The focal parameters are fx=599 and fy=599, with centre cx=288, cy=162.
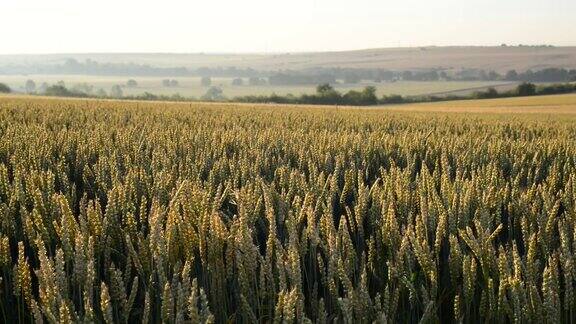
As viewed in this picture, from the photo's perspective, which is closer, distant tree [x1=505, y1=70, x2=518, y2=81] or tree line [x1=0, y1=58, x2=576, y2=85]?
tree line [x1=0, y1=58, x2=576, y2=85]

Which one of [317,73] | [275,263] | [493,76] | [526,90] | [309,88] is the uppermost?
[317,73]

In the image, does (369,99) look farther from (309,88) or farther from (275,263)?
(275,263)

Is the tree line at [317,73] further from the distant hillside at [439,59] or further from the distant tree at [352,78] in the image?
the distant hillside at [439,59]

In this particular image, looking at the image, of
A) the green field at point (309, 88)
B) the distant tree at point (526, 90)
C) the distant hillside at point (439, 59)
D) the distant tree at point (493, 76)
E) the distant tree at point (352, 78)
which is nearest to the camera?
the distant tree at point (526, 90)

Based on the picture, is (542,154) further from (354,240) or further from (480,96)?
(480,96)

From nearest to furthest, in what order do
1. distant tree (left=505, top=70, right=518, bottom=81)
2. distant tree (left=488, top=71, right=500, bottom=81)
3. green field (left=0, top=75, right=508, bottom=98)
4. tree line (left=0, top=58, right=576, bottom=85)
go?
1. green field (left=0, top=75, right=508, bottom=98)
2. tree line (left=0, top=58, right=576, bottom=85)
3. distant tree (left=505, top=70, right=518, bottom=81)
4. distant tree (left=488, top=71, right=500, bottom=81)

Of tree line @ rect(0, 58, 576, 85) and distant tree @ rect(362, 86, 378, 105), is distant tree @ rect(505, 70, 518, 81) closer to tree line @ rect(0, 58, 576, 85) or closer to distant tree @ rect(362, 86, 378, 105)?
tree line @ rect(0, 58, 576, 85)

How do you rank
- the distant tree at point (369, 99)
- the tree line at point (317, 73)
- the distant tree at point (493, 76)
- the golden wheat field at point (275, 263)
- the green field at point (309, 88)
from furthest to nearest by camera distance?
the distant tree at point (493, 76) → the tree line at point (317, 73) → the green field at point (309, 88) → the distant tree at point (369, 99) → the golden wheat field at point (275, 263)

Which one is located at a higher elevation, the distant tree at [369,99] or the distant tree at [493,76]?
the distant tree at [493,76]

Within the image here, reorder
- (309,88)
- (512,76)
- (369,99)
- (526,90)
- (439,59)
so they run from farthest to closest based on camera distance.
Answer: (439,59) < (309,88) < (512,76) < (526,90) < (369,99)

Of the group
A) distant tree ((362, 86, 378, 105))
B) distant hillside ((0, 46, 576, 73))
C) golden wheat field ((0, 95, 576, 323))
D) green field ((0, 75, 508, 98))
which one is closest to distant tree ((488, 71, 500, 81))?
distant hillside ((0, 46, 576, 73))

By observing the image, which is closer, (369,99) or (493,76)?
(369,99)

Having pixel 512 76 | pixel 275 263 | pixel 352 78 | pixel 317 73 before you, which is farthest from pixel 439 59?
pixel 275 263

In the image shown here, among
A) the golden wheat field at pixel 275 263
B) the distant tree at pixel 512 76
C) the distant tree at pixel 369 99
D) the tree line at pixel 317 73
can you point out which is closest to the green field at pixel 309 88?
the distant tree at pixel 512 76
